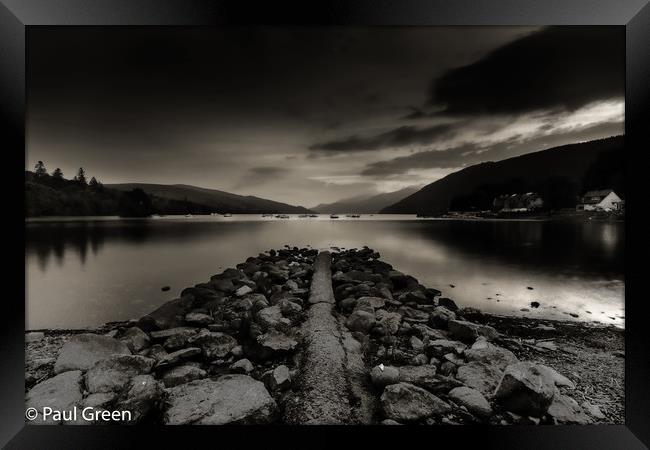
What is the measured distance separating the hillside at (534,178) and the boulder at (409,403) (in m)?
2.17

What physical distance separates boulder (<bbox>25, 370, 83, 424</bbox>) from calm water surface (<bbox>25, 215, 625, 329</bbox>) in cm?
55

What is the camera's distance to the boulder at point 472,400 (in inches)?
66.7

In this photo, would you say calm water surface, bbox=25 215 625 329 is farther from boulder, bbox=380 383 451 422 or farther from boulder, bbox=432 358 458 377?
boulder, bbox=380 383 451 422

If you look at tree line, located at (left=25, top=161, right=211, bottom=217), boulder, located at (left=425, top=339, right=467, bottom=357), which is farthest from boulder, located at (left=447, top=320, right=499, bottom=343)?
tree line, located at (left=25, top=161, right=211, bottom=217)

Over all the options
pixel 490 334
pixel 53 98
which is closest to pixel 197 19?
pixel 53 98

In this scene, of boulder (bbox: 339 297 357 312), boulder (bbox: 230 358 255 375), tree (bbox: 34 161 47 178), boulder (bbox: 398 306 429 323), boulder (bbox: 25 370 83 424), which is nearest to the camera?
boulder (bbox: 25 370 83 424)

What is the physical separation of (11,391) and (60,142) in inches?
73.6

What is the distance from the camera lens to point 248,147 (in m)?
2.89

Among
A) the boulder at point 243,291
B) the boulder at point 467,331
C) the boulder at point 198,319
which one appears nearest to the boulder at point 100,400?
the boulder at point 198,319

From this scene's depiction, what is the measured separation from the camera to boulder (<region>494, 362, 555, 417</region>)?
1682 millimetres

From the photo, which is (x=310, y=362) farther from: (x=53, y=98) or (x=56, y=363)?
(x=53, y=98)

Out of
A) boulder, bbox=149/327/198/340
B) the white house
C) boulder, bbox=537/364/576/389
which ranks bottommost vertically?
boulder, bbox=537/364/576/389

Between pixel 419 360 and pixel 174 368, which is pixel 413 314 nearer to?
pixel 419 360

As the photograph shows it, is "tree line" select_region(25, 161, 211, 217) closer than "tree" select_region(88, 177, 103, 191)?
Yes
